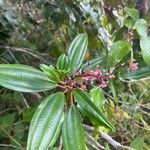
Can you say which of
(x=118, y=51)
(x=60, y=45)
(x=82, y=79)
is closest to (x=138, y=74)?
(x=118, y=51)

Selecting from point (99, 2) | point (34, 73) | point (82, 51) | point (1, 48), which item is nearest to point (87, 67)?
point (82, 51)

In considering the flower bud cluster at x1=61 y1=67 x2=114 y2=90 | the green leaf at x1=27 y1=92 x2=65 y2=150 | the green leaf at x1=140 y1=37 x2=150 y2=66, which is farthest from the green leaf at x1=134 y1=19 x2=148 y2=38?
the green leaf at x1=27 y1=92 x2=65 y2=150

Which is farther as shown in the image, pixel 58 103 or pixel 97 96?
pixel 97 96

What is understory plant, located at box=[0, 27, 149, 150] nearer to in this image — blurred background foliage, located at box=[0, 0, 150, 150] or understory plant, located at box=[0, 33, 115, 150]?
understory plant, located at box=[0, 33, 115, 150]

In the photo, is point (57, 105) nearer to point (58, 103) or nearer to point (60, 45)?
point (58, 103)

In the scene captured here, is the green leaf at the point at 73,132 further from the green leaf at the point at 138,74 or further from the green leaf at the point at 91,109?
the green leaf at the point at 138,74

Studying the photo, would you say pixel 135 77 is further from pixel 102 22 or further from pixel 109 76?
pixel 102 22

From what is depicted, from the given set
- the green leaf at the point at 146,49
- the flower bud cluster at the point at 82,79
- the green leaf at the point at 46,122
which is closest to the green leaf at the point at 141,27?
the green leaf at the point at 146,49
